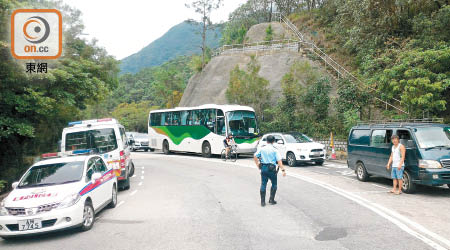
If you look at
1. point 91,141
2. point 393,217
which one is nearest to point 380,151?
point 393,217

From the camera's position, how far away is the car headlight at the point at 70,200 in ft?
24.1

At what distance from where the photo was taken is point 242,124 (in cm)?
2458

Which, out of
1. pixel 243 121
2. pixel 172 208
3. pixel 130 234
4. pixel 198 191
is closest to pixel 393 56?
pixel 243 121

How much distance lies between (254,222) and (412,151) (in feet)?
19.0

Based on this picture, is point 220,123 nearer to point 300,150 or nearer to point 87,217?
point 300,150

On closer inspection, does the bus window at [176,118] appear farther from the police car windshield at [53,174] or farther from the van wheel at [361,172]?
the police car windshield at [53,174]

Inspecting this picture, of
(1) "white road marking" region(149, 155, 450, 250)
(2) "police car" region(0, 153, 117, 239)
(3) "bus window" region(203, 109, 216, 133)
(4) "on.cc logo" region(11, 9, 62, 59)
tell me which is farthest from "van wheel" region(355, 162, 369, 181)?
(3) "bus window" region(203, 109, 216, 133)

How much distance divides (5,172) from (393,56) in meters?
23.6

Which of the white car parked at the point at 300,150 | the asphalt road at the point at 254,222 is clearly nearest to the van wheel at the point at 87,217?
the asphalt road at the point at 254,222

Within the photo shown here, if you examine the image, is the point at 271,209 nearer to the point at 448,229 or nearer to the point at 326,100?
the point at 448,229

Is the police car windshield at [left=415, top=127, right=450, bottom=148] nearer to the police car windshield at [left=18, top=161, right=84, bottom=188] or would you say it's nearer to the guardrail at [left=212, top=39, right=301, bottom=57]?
the police car windshield at [left=18, top=161, right=84, bottom=188]

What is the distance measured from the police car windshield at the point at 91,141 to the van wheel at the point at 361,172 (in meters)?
8.90

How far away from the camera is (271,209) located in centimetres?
906

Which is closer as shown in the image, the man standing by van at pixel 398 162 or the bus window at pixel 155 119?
the man standing by van at pixel 398 162
